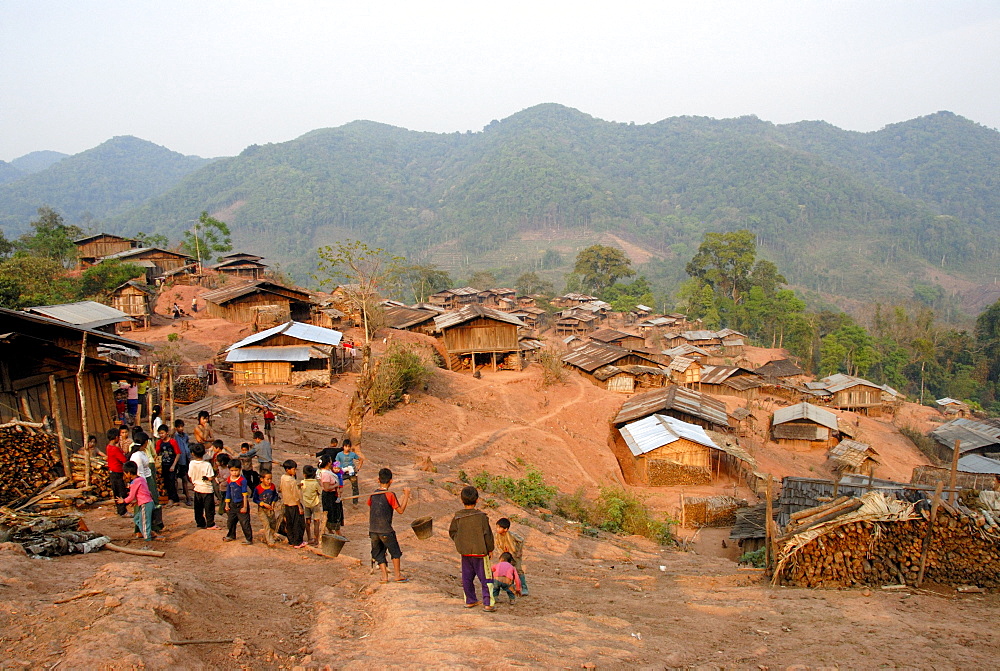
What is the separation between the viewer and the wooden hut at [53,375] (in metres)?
10.5

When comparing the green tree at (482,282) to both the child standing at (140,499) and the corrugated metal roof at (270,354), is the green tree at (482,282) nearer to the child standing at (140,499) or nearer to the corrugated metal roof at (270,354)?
the corrugated metal roof at (270,354)

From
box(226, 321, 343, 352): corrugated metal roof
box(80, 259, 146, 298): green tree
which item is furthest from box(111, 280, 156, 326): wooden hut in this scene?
box(226, 321, 343, 352): corrugated metal roof

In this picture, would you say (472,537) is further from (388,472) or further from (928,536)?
(928,536)

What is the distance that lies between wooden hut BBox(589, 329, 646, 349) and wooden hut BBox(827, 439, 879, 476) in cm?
2758

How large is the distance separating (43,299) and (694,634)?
37855 mm

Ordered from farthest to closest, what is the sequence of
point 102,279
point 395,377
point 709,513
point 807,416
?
point 102,279 < point 807,416 < point 395,377 < point 709,513

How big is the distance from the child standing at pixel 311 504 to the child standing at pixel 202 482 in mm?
1285

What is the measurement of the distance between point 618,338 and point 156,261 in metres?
42.0

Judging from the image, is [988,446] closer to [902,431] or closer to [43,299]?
[902,431]

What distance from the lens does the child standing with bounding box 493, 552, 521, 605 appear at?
7102 mm

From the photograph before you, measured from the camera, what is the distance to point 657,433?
73.1 feet

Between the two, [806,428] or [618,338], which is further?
[618,338]

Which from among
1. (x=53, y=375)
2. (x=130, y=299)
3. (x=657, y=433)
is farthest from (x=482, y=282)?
(x=53, y=375)

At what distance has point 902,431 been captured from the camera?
1556 inches
